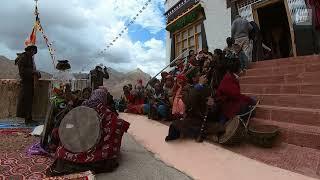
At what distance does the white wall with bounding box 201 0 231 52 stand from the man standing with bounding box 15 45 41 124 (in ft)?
21.5

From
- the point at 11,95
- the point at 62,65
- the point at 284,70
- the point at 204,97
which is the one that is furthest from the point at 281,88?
the point at 11,95

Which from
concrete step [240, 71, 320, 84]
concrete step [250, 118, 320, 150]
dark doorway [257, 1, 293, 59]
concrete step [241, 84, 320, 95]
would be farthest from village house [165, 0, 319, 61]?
concrete step [250, 118, 320, 150]

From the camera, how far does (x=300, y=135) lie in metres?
4.82

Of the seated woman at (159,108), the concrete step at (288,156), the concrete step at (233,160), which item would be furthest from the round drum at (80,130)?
the seated woman at (159,108)

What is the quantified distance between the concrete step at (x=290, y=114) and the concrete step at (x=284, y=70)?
Answer: 144cm

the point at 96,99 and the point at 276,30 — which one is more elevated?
the point at 276,30

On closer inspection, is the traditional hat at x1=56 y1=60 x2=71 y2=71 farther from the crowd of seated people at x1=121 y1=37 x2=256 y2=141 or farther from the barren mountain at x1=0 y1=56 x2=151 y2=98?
the barren mountain at x1=0 y1=56 x2=151 y2=98


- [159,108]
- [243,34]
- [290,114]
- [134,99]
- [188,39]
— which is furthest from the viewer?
[188,39]

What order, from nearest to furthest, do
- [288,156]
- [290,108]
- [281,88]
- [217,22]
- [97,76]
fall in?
[288,156] → [290,108] → [281,88] → [217,22] → [97,76]

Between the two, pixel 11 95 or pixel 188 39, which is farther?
pixel 188 39

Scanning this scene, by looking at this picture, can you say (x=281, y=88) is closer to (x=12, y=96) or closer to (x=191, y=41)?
(x=12, y=96)

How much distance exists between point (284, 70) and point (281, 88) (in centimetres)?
98

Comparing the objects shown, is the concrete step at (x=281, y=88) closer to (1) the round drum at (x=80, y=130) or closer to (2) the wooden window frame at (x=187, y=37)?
(1) the round drum at (x=80, y=130)

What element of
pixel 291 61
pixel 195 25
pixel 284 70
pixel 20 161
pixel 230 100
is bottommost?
pixel 20 161
